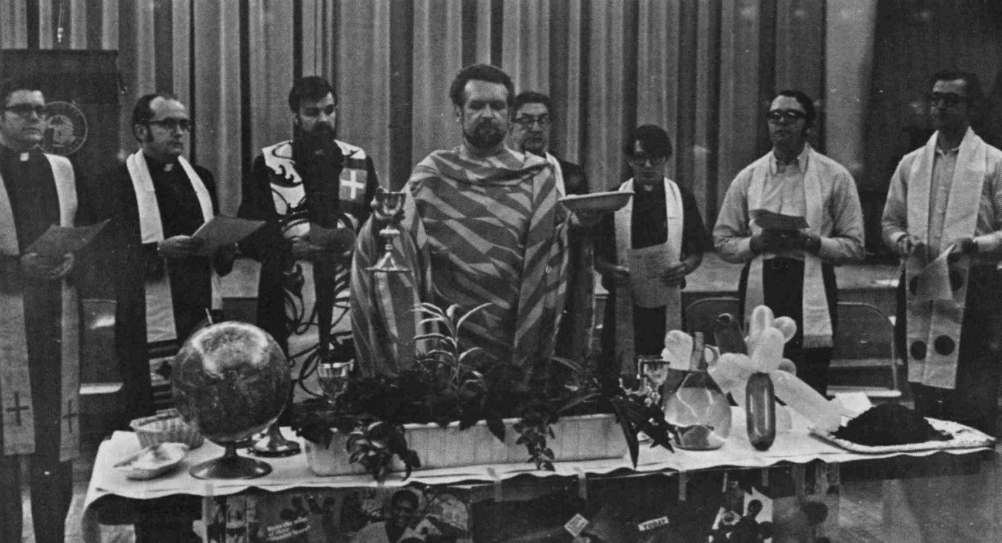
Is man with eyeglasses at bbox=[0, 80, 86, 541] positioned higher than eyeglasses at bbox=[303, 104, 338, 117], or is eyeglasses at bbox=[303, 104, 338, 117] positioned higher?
eyeglasses at bbox=[303, 104, 338, 117]

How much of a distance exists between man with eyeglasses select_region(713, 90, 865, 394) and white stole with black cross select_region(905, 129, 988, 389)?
34 centimetres

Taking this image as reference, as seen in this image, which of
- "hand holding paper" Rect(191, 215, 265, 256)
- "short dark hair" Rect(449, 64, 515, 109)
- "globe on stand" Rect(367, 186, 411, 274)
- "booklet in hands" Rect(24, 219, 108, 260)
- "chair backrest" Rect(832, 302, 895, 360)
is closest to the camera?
"globe on stand" Rect(367, 186, 411, 274)

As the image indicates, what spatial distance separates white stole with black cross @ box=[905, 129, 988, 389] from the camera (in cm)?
462

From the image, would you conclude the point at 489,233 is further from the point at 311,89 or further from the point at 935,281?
the point at 935,281

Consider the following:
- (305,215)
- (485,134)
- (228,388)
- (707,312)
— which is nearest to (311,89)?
(305,215)

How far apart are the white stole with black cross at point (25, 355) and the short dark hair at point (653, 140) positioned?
224 centimetres

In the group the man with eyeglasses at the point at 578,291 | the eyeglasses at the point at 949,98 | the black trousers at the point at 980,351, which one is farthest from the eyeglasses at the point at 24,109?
the black trousers at the point at 980,351

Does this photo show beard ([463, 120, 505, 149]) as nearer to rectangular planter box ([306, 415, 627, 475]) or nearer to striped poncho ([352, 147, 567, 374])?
striped poncho ([352, 147, 567, 374])

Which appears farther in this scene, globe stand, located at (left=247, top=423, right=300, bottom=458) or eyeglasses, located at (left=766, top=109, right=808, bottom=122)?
eyeglasses, located at (left=766, top=109, right=808, bottom=122)

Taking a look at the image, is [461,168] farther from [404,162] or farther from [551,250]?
[404,162]

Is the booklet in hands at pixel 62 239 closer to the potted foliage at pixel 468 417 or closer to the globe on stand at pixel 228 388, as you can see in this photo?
the globe on stand at pixel 228 388

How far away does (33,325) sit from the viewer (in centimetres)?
384

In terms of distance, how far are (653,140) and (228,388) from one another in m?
2.64

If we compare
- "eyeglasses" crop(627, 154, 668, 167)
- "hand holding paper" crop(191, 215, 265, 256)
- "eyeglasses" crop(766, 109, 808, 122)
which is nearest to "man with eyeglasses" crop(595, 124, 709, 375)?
"eyeglasses" crop(627, 154, 668, 167)
